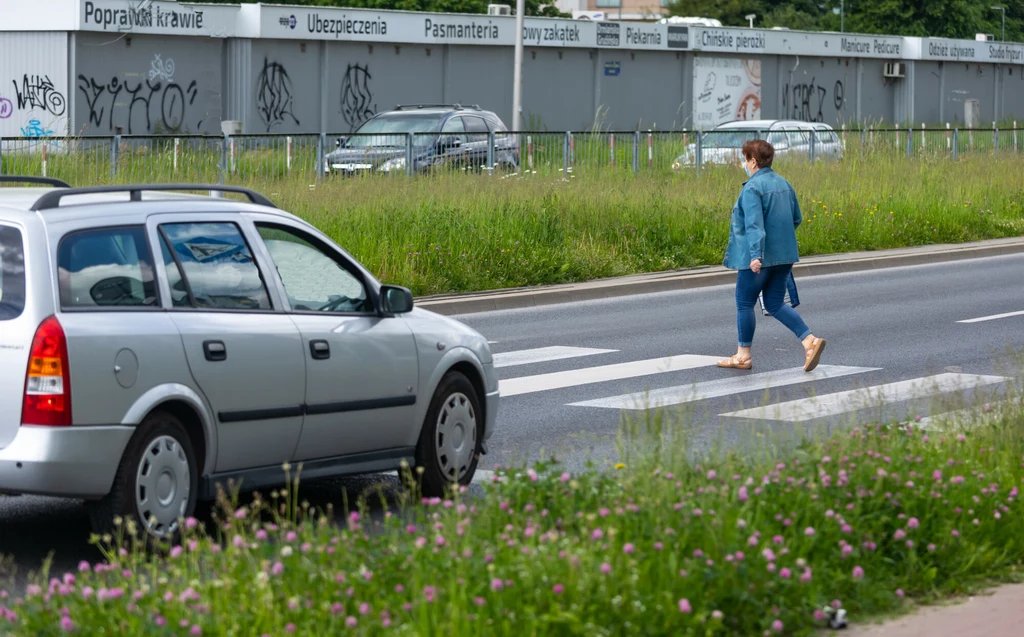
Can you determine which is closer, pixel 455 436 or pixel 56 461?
pixel 56 461

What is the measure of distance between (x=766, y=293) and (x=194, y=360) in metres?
6.87

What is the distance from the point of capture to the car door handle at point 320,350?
7.36m

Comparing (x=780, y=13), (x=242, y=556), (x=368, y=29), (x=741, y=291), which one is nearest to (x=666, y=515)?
(x=242, y=556)

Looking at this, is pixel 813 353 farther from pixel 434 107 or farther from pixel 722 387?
pixel 434 107

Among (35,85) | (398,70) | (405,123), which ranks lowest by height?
(405,123)

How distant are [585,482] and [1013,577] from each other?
1672mm

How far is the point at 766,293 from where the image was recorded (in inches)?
504

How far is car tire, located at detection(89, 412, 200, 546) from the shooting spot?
21.3 ft

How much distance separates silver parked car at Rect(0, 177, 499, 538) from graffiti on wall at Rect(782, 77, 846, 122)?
4940cm

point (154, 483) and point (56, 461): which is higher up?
point (56, 461)

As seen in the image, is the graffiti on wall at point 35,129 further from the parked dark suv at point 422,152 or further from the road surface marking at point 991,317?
the road surface marking at point 991,317

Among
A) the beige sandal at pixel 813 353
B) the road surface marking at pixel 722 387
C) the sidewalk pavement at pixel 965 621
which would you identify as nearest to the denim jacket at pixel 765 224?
the beige sandal at pixel 813 353

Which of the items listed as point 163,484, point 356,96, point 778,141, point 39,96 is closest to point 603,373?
point 163,484

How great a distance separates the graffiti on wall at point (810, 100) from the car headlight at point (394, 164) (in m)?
34.9
